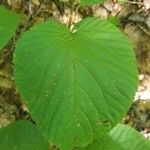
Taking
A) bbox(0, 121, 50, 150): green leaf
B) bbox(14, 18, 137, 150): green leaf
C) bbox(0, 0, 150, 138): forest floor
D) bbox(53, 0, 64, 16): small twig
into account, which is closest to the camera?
bbox(14, 18, 137, 150): green leaf

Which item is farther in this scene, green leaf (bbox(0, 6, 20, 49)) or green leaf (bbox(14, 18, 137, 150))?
green leaf (bbox(0, 6, 20, 49))

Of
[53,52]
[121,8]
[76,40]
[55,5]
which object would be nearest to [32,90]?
[53,52]

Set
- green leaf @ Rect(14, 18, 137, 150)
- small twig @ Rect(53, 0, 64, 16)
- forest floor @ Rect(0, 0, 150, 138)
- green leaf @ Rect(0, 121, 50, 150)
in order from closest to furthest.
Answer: green leaf @ Rect(14, 18, 137, 150), green leaf @ Rect(0, 121, 50, 150), forest floor @ Rect(0, 0, 150, 138), small twig @ Rect(53, 0, 64, 16)

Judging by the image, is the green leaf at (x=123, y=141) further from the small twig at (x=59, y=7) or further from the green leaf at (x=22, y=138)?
the small twig at (x=59, y=7)

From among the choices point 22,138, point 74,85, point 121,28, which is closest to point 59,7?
point 121,28

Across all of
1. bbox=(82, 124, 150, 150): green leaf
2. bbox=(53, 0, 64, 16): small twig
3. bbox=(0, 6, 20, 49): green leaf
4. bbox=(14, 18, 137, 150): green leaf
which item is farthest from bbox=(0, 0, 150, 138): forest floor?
bbox=(14, 18, 137, 150): green leaf

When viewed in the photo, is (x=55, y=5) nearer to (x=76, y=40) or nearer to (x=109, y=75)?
(x=76, y=40)

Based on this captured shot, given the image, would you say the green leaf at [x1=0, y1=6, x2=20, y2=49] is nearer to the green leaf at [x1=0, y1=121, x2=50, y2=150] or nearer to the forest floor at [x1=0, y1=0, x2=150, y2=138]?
the forest floor at [x1=0, y1=0, x2=150, y2=138]
